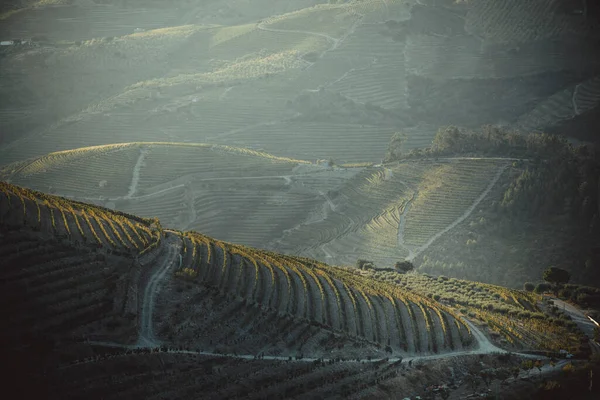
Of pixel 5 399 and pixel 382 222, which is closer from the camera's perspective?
pixel 5 399

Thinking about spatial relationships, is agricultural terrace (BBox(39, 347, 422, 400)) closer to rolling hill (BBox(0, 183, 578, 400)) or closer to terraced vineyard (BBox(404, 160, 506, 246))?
rolling hill (BBox(0, 183, 578, 400))

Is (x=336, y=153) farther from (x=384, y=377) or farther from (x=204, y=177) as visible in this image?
(x=384, y=377)

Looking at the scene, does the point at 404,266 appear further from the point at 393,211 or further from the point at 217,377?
the point at 217,377

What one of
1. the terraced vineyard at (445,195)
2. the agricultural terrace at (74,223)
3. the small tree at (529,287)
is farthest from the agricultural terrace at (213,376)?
the terraced vineyard at (445,195)

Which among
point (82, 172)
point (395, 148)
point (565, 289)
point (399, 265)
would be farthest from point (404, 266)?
point (82, 172)

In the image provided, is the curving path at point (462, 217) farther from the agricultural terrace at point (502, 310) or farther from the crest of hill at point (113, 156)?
the crest of hill at point (113, 156)

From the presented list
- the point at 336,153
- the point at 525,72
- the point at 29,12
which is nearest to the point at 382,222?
the point at 336,153
